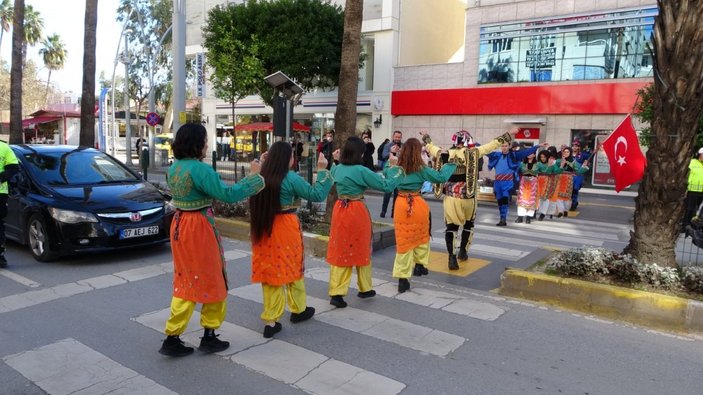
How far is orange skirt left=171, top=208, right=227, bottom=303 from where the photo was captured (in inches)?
159

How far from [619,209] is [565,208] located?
330cm

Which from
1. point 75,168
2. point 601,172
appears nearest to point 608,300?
point 75,168

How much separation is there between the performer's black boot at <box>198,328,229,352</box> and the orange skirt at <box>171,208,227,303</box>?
402 mm

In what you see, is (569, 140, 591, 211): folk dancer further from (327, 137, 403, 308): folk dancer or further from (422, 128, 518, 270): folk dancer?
(327, 137, 403, 308): folk dancer

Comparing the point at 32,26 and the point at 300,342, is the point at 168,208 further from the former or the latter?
the point at 32,26

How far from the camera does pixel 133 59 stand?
43.7 meters

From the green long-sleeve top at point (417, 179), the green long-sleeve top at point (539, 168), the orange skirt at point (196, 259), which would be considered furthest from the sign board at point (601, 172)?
the orange skirt at point (196, 259)

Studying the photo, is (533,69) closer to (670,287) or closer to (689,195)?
(689,195)

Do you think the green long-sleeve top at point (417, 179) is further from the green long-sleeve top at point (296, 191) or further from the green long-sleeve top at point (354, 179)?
the green long-sleeve top at point (296, 191)

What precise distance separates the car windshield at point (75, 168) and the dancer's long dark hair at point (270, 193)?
14.6 ft

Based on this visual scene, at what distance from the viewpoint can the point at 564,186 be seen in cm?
1260

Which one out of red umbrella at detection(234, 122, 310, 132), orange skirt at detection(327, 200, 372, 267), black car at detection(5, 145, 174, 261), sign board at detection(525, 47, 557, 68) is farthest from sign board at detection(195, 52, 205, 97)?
orange skirt at detection(327, 200, 372, 267)

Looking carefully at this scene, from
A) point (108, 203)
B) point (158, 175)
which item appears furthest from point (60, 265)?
point (158, 175)

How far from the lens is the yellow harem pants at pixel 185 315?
4102mm
